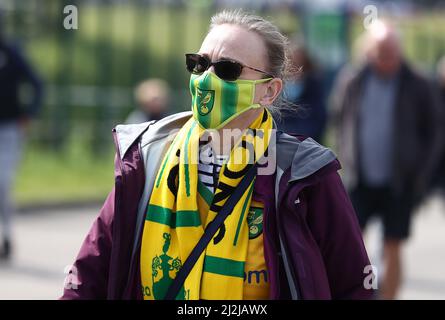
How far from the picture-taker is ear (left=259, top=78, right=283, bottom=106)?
3402 millimetres

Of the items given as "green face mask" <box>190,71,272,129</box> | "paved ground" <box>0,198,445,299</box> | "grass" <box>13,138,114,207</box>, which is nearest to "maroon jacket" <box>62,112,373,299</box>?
"green face mask" <box>190,71,272,129</box>

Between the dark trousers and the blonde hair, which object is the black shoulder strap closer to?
the blonde hair

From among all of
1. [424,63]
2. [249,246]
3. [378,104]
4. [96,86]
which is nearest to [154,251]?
[249,246]

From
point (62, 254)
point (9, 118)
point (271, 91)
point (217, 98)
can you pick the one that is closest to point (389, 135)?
point (9, 118)

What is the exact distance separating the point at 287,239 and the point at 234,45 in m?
0.62

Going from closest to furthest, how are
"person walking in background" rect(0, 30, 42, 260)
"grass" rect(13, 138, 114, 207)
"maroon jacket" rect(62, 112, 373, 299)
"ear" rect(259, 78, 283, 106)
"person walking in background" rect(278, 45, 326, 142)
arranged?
"maroon jacket" rect(62, 112, 373, 299) < "ear" rect(259, 78, 283, 106) < "person walking in background" rect(278, 45, 326, 142) < "person walking in background" rect(0, 30, 42, 260) < "grass" rect(13, 138, 114, 207)

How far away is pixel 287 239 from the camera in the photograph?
3086 mm

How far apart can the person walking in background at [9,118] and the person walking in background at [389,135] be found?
10.7 feet

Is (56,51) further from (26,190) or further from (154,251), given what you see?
(154,251)

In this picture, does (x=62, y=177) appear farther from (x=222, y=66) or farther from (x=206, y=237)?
(x=206, y=237)

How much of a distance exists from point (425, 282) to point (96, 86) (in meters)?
9.38

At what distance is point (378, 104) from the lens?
287 inches

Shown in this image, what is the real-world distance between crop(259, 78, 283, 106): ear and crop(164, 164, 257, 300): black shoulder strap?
339 mm

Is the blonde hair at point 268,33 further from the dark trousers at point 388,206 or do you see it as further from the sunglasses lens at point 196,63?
the dark trousers at point 388,206
